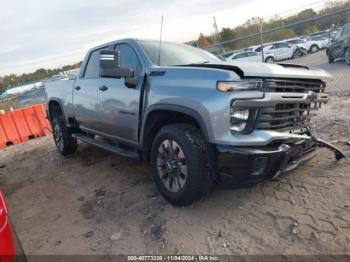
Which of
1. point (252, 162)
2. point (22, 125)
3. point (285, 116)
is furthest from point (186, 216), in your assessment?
point (22, 125)

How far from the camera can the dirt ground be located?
11.0 ft

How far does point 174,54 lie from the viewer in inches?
189

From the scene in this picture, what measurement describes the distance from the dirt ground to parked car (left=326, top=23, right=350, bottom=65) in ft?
34.6

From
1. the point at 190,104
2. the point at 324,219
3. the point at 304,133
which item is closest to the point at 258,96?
the point at 190,104

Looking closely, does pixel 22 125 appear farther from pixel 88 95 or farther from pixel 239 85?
pixel 239 85

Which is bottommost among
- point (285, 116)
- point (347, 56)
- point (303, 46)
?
point (303, 46)

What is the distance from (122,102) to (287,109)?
6.98 ft

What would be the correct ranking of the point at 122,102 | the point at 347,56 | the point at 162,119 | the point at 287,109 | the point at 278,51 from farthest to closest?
the point at 278,51 < the point at 347,56 < the point at 122,102 < the point at 162,119 < the point at 287,109

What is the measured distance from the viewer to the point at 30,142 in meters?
9.98

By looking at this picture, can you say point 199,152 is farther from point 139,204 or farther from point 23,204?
point 23,204

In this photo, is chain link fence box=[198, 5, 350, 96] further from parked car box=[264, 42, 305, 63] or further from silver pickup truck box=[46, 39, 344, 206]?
silver pickup truck box=[46, 39, 344, 206]

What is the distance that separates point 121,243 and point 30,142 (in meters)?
7.25

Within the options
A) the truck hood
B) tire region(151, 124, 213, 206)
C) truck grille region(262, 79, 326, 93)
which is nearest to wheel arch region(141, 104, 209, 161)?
tire region(151, 124, 213, 206)

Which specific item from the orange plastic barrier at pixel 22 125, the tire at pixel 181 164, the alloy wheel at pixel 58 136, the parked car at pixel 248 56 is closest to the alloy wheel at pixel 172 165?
the tire at pixel 181 164
